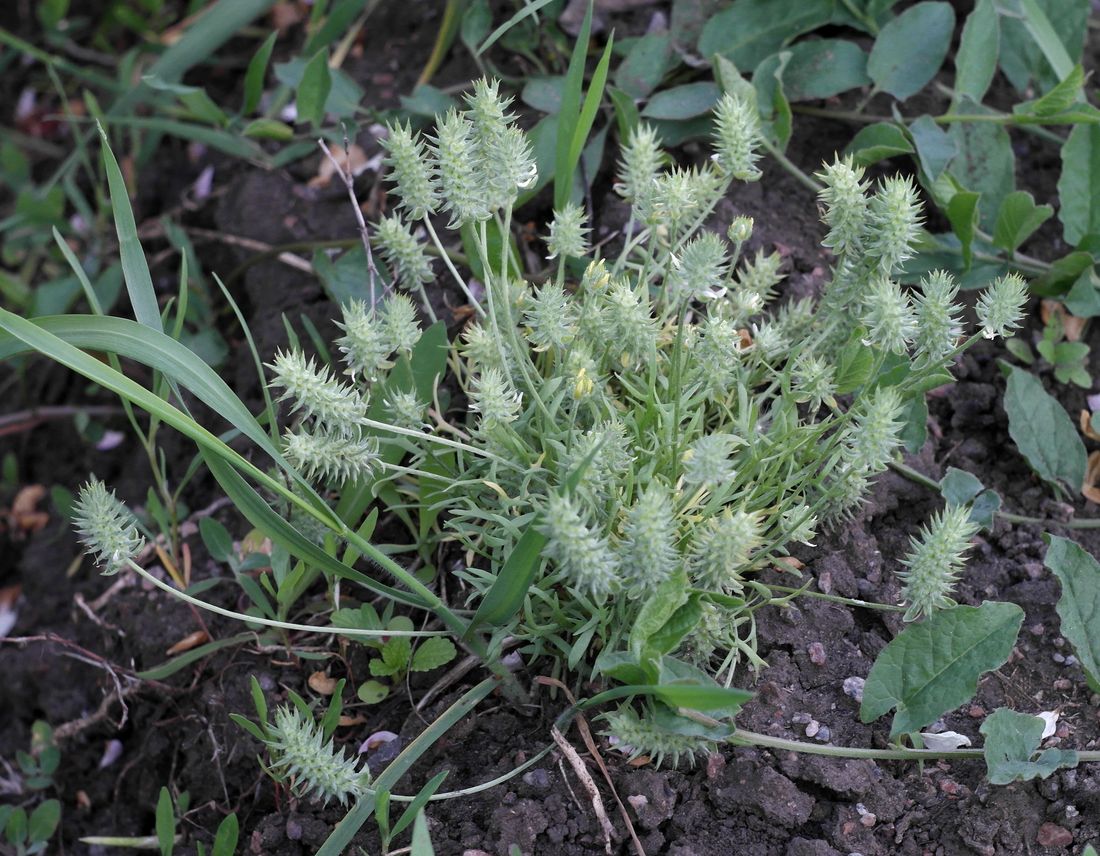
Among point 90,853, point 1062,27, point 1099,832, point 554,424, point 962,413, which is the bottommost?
point 90,853

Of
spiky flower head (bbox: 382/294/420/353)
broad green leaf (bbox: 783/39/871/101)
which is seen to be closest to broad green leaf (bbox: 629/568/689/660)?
spiky flower head (bbox: 382/294/420/353)

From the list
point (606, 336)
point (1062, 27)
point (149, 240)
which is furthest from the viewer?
point (149, 240)

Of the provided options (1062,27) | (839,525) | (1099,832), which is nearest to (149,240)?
(839,525)

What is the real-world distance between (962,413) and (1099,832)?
0.69m

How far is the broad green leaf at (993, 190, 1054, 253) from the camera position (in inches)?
70.1

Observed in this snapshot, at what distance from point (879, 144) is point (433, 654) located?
1117 millimetres

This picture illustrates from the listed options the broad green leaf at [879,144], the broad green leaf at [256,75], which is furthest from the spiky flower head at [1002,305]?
the broad green leaf at [256,75]

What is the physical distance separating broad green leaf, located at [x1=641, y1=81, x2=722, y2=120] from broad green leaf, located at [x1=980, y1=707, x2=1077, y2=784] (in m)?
1.13

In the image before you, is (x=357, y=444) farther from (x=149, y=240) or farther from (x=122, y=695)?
(x=149, y=240)

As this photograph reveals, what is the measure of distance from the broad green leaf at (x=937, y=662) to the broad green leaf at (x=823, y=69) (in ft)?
3.38

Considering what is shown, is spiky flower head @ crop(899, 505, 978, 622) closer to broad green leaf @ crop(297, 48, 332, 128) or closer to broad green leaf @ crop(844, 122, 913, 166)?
broad green leaf @ crop(844, 122, 913, 166)

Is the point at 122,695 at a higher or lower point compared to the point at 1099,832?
lower

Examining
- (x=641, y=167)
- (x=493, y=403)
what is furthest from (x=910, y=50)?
(x=493, y=403)

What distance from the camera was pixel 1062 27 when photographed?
2057mm
